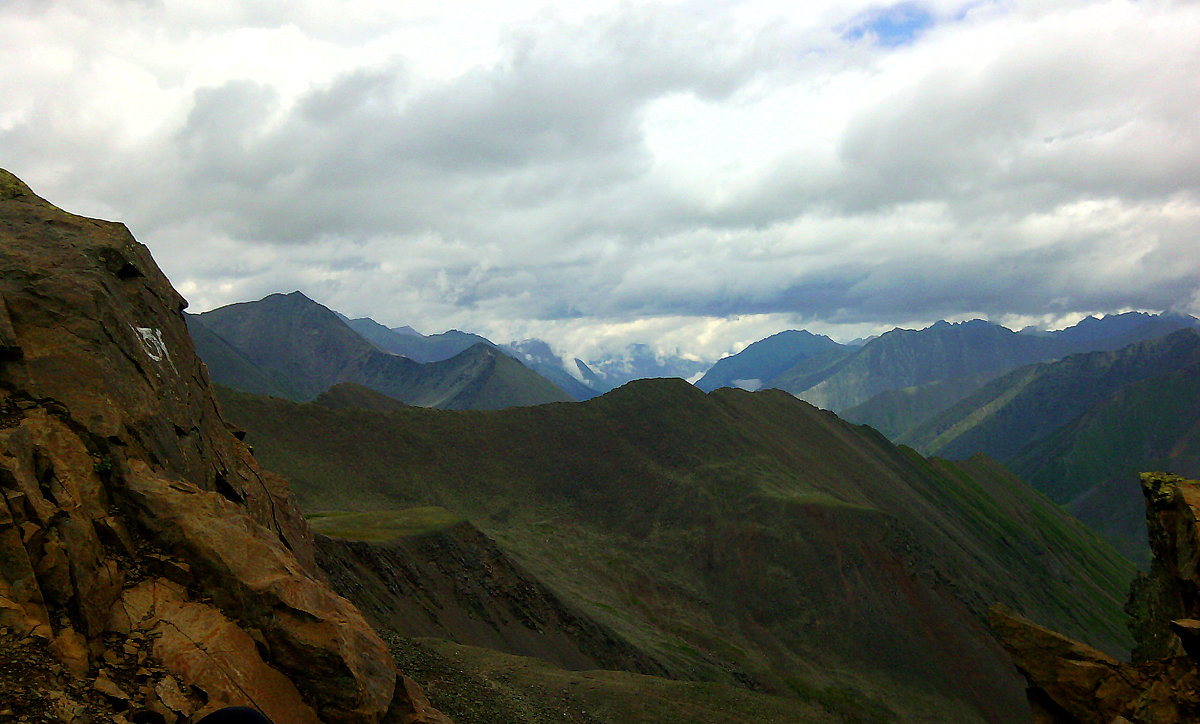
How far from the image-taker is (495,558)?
66188mm

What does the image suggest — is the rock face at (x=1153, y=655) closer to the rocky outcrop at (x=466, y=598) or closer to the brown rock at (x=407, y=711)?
the brown rock at (x=407, y=711)

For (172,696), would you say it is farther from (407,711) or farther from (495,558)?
(495,558)

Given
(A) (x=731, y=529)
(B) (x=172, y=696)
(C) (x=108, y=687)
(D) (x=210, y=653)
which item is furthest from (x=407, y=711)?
(A) (x=731, y=529)

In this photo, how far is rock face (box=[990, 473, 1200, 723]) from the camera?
18.9 metres

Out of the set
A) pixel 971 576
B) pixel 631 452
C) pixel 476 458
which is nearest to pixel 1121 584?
pixel 971 576

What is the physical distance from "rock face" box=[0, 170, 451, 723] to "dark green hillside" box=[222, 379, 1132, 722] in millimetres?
51573

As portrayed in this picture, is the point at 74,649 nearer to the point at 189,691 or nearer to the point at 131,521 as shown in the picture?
the point at 189,691

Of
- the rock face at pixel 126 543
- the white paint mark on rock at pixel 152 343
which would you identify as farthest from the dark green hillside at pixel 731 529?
the white paint mark on rock at pixel 152 343

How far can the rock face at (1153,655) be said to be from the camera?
18891 millimetres

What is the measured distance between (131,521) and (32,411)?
3.29 meters

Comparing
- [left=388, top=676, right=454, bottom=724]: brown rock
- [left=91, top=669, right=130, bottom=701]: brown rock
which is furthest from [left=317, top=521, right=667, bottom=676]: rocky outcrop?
[left=91, top=669, right=130, bottom=701]: brown rock

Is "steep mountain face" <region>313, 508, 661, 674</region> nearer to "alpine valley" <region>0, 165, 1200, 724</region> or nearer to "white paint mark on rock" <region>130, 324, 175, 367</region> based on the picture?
"alpine valley" <region>0, 165, 1200, 724</region>

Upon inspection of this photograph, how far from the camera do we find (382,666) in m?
17.5

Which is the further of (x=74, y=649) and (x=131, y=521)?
(x=131, y=521)
